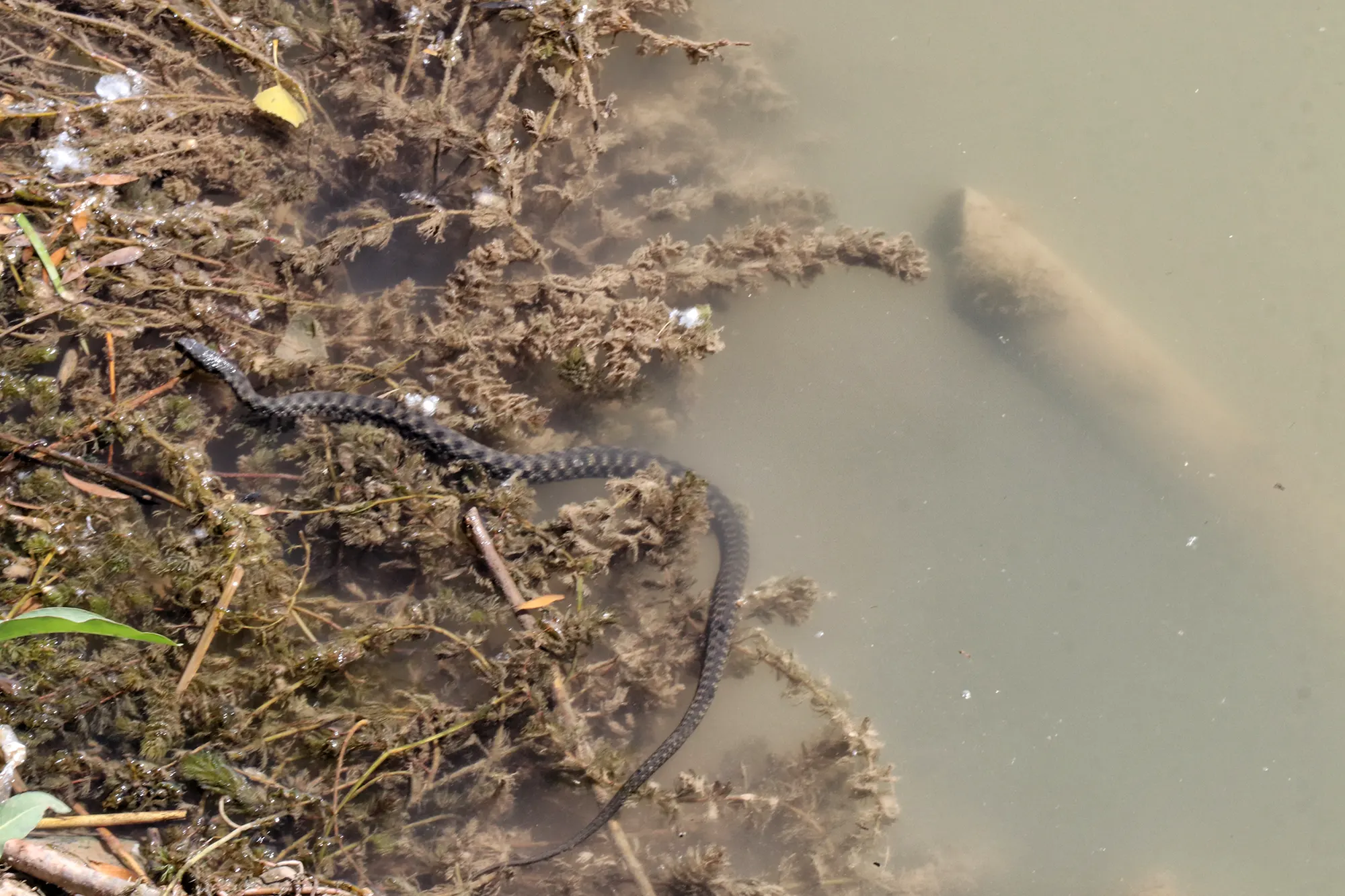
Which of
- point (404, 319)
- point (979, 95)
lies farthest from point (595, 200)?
point (979, 95)

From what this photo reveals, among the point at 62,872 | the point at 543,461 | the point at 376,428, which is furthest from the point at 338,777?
the point at 543,461

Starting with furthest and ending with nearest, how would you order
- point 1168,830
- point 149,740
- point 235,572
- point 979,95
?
point 979,95, point 1168,830, point 235,572, point 149,740

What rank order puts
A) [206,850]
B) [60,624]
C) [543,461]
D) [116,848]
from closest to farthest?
[60,624]
[206,850]
[116,848]
[543,461]

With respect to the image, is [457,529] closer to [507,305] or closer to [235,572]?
[235,572]

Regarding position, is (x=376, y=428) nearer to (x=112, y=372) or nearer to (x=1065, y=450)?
(x=112, y=372)

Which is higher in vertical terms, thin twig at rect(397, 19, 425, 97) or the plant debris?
thin twig at rect(397, 19, 425, 97)

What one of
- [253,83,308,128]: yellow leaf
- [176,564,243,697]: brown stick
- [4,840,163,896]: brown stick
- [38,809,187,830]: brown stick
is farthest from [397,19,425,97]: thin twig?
[4,840,163,896]: brown stick

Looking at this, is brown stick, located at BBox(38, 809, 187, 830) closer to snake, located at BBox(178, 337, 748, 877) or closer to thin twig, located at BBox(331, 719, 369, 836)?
thin twig, located at BBox(331, 719, 369, 836)
